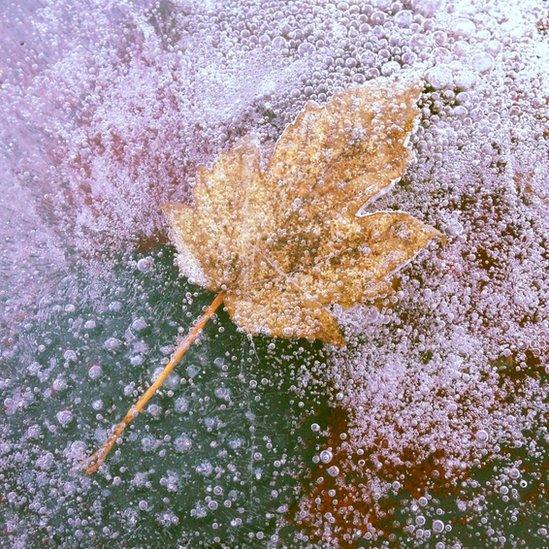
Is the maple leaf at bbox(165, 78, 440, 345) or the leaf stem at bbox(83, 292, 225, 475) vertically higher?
the maple leaf at bbox(165, 78, 440, 345)

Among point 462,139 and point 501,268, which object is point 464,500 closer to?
point 501,268

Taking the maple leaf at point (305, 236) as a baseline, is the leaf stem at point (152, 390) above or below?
below

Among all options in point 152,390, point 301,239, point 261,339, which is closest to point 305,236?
point 301,239

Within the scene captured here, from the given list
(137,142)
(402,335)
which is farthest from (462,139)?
(137,142)

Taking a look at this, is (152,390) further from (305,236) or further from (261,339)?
(305,236)

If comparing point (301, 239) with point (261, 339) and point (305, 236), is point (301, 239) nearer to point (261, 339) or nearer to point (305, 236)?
point (305, 236)

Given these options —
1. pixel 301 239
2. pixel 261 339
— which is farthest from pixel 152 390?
pixel 301 239
